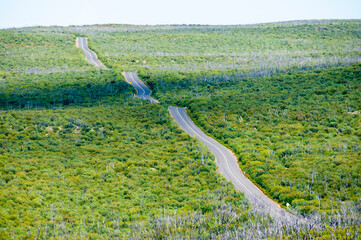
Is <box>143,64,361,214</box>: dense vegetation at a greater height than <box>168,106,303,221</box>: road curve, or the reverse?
<box>143,64,361,214</box>: dense vegetation

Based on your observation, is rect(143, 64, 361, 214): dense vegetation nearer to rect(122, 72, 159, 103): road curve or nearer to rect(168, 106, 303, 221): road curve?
rect(168, 106, 303, 221): road curve

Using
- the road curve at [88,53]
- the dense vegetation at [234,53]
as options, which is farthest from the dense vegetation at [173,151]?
the road curve at [88,53]

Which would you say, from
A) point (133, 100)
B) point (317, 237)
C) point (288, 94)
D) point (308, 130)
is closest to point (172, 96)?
point (133, 100)

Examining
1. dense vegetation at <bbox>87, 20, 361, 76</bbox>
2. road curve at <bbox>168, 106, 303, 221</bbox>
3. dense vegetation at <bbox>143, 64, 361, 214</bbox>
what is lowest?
road curve at <bbox>168, 106, 303, 221</bbox>

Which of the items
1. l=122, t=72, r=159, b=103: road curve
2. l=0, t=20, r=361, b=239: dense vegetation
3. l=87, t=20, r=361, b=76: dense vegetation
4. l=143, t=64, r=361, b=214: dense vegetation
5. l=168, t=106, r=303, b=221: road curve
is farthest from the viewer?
l=87, t=20, r=361, b=76: dense vegetation

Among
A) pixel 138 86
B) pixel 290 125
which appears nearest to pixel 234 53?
pixel 138 86

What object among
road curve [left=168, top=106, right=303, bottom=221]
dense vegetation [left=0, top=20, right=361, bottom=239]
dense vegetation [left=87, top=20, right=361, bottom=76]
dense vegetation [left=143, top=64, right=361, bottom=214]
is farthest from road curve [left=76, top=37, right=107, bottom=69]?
road curve [left=168, top=106, right=303, bottom=221]

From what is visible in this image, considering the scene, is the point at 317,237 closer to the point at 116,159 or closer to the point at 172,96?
the point at 116,159
